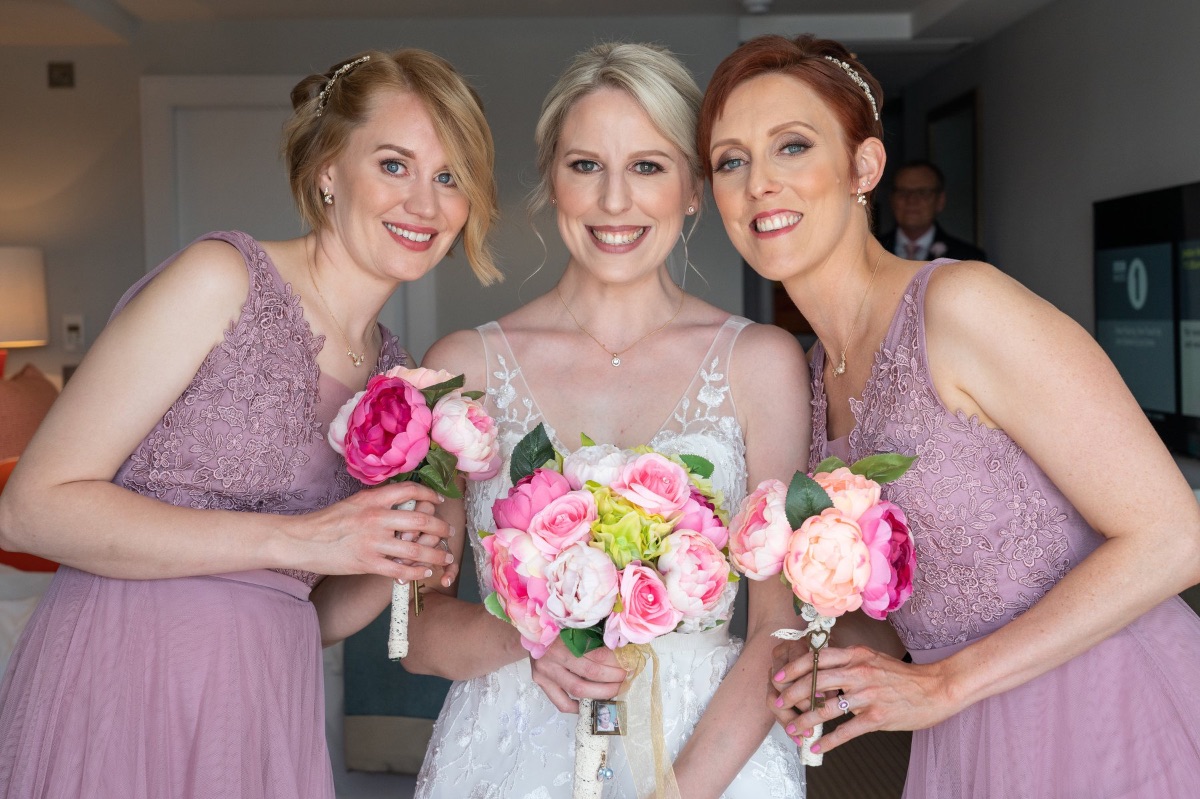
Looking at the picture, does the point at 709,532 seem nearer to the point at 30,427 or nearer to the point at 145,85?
the point at 30,427

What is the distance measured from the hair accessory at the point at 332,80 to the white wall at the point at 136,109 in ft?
15.2

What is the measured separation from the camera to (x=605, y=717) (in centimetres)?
174

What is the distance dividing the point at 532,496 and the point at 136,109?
647cm

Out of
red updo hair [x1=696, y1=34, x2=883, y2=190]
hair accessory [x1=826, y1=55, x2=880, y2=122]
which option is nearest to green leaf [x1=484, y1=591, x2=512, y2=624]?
red updo hair [x1=696, y1=34, x2=883, y2=190]

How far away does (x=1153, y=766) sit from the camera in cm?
167

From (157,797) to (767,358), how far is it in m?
1.38

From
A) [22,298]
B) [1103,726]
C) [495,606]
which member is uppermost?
[22,298]

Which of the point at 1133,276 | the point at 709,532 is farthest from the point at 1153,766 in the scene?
the point at 1133,276

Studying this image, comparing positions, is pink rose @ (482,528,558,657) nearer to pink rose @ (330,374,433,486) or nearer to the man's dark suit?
pink rose @ (330,374,433,486)

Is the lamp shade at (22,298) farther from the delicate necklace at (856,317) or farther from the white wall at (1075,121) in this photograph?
the white wall at (1075,121)

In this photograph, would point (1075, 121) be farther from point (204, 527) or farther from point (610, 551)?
point (204, 527)

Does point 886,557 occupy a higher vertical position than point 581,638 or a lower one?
higher

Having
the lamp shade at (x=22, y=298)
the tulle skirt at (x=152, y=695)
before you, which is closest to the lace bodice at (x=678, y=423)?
the tulle skirt at (x=152, y=695)

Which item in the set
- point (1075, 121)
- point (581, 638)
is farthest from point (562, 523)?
point (1075, 121)
